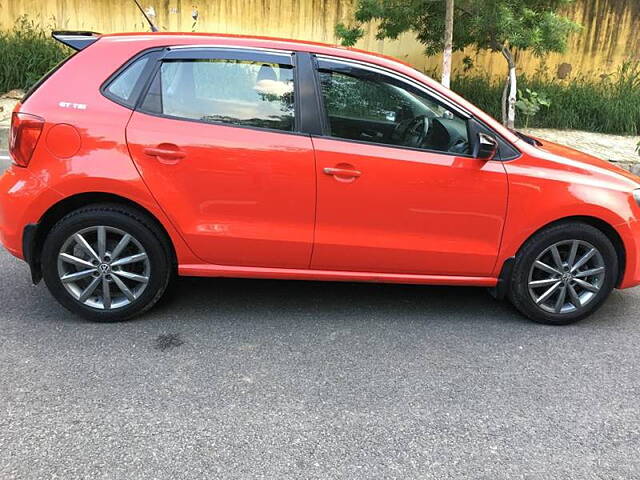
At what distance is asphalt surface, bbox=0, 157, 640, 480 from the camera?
7.97 ft

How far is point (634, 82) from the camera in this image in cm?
1129

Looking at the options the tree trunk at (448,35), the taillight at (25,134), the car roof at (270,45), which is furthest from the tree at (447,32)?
the taillight at (25,134)

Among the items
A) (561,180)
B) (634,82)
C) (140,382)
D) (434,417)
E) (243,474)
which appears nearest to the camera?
(243,474)

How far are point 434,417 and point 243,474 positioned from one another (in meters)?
0.99

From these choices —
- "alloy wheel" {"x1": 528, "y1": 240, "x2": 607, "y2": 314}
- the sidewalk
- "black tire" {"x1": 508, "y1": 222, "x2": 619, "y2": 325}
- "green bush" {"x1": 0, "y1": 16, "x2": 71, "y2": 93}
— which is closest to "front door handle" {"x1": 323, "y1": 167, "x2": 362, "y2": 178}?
"black tire" {"x1": 508, "y1": 222, "x2": 619, "y2": 325}

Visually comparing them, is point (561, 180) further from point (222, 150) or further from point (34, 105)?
point (34, 105)

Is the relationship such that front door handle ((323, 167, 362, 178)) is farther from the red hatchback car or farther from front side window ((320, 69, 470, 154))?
front side window ((320, 69, 470, 154))

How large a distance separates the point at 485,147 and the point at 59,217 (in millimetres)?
2679

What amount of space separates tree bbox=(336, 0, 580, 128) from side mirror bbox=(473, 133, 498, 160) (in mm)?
5283

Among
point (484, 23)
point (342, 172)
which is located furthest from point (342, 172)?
point (484, 23)

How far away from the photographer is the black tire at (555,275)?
3.62 meters

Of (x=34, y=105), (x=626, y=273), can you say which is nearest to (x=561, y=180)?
(x=626, y=273)

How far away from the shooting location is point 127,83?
340 cm

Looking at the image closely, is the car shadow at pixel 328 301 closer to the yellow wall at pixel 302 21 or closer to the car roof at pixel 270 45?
the car roof at pixel 270 45
